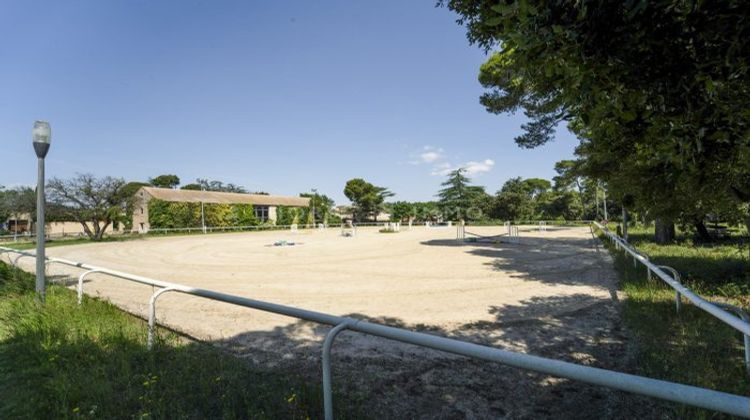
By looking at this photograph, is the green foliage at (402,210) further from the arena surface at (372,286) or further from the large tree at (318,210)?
the arena surface at (372,286)

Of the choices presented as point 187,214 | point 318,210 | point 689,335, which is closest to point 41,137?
point 689,335

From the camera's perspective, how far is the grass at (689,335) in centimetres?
343

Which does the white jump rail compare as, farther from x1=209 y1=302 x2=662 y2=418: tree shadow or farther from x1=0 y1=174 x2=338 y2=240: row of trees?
x1=0 y1=174 x2=338 y2=240: row of trees

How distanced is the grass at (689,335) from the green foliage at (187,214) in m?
42.3

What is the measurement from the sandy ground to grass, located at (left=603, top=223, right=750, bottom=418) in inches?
11.7

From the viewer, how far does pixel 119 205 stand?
94.9 ft

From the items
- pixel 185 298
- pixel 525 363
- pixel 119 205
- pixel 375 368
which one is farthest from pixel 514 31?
pixel 119 205

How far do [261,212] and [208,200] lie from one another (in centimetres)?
799

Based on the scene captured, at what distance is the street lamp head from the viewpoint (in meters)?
5.65

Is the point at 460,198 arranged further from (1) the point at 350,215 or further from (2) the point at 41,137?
(2) the point at 41,137

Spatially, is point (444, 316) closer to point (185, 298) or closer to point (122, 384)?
point (122, 384)

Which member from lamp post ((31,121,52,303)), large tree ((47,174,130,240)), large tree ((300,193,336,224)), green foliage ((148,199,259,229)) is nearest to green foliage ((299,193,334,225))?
large tree ((300,193,336,224))

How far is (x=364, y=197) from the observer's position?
2584 inches

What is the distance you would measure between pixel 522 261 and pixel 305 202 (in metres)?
51.2
